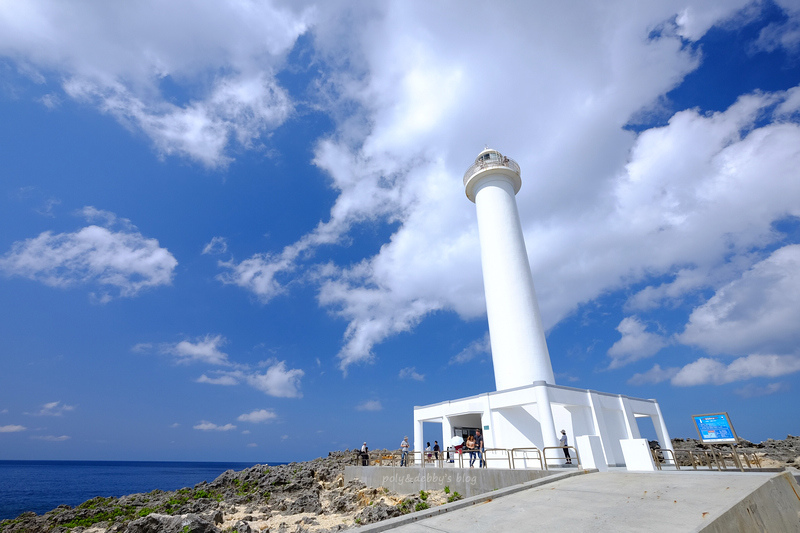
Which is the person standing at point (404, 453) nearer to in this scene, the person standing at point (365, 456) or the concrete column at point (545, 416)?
the person standing at point (365, 456)

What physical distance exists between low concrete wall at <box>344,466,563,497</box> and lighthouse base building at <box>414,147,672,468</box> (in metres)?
3.44

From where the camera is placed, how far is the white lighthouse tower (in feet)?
66.4

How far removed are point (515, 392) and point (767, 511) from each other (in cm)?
1123

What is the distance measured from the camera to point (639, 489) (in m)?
8.12

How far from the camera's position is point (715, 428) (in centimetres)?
1348

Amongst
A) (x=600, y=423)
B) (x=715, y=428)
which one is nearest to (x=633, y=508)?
(x=715, y=428)

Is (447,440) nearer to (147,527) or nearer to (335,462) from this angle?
(335,462)

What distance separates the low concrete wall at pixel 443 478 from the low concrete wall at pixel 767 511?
497 cm

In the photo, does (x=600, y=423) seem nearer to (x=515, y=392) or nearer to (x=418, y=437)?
(x=515, y=392)

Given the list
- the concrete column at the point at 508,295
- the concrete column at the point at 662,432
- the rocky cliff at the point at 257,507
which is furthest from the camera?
the concrete column at the point at 662,432

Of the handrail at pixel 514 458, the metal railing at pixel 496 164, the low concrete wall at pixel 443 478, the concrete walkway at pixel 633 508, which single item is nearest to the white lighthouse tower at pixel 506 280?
the metal railing at pixel 496 164

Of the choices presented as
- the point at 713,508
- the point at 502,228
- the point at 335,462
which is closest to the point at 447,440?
the point at 335,462

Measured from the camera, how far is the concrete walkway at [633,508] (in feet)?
19.1

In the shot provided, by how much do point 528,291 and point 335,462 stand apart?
16401mm
